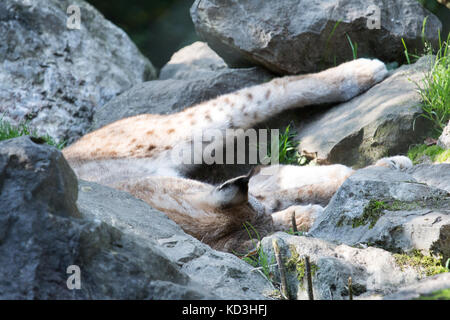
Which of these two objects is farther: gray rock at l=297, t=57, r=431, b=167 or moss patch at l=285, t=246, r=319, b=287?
gray rock at l=297, t=57, r=431, b=167

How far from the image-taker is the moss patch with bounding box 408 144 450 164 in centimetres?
405

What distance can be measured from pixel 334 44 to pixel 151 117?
6.22 ft

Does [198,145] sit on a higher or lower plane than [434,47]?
lower

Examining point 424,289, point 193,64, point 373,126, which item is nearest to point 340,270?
point 424,289

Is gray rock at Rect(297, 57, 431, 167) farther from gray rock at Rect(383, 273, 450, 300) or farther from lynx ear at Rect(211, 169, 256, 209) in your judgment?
gray rock at Rect(383, 273, 450, 300)

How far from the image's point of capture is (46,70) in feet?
20.6

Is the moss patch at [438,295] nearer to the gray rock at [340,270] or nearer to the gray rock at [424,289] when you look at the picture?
the gray rock at [424,289]

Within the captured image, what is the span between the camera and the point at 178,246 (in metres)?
2.83

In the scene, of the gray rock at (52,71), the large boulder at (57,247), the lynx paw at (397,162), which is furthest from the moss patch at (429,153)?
the gray rock at (52,71)

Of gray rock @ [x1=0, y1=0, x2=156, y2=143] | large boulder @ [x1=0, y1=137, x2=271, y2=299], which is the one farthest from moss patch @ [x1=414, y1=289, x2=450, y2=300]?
gray rock @ [x1=0, y1=0, x2=156, y2=143]

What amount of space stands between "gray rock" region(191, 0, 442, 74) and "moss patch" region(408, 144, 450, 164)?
1475mm

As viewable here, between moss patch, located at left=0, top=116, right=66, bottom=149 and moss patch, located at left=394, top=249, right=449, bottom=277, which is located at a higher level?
moss patch, located at left=0, top=116, right=66, bottom=149

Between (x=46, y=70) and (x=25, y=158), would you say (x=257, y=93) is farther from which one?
(x=25, y=158)

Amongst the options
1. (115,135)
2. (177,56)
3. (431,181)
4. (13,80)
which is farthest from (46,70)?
(431,181)
